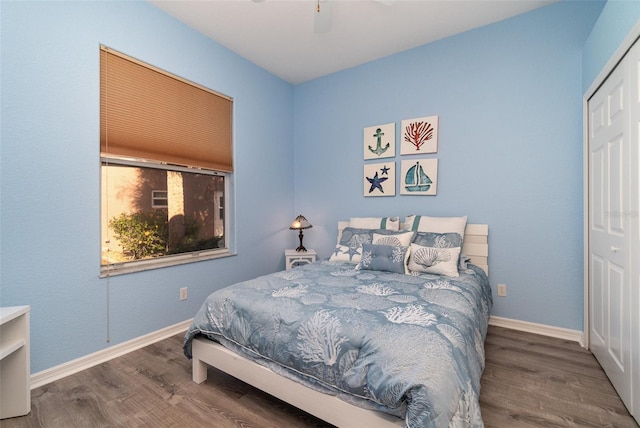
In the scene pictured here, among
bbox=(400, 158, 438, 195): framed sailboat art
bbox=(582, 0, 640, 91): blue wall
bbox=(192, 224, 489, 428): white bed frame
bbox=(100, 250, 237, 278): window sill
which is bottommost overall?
bbox=(192, 224, 489, 428): white bed frame

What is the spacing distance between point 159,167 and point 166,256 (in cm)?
83

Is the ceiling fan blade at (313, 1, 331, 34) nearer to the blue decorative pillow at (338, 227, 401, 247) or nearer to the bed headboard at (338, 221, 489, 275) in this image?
the blue decorative pillow at (338, 227, 401, 247)

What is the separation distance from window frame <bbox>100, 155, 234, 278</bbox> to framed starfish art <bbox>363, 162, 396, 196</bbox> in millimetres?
1598

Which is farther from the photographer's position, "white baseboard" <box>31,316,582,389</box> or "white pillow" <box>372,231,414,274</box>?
"white pillow" <box>372,231,414,274</box>

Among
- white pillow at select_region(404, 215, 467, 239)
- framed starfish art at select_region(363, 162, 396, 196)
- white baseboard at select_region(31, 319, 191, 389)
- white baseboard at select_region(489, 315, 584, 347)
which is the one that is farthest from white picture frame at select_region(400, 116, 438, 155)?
white baseboard at select_region(31, 319, 191, 389)

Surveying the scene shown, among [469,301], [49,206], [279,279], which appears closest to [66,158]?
[49,206]

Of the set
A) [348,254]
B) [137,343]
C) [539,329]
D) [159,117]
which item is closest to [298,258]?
[348,254]

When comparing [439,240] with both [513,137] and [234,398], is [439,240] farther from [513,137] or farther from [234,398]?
[234,398]

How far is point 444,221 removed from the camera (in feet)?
9.18

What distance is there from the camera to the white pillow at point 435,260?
92.1 inches

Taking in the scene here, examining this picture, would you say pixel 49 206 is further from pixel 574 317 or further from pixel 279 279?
pixel 574 317

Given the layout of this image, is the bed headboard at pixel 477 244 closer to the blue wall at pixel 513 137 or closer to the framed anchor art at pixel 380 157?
the blue wall at pixel 513 137

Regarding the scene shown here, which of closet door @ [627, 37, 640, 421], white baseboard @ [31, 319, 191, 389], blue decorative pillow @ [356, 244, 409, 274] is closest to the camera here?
closet door @ [627, 37, 640, 421]

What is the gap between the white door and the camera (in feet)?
5.34
